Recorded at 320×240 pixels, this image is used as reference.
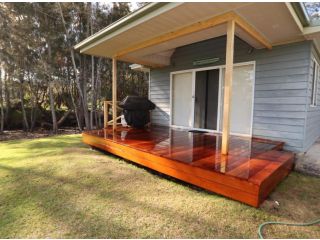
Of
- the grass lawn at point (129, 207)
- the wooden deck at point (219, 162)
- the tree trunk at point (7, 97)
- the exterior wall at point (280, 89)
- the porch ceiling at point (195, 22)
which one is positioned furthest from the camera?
the tree trunk at point (7, 97)

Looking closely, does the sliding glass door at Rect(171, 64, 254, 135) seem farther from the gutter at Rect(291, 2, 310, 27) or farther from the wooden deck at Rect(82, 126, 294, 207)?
the gutter at Rect(291, 2, 310, 27)

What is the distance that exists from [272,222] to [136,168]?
2245 millimetres

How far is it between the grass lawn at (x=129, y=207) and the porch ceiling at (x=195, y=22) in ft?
8.07

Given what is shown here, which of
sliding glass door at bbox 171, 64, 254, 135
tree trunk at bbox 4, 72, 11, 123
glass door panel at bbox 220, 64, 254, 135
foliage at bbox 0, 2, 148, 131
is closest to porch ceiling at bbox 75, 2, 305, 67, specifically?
glass door panel at bbox 220, 64, 254, 135

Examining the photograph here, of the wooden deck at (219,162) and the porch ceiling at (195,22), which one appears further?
the porch ceiling at (195,22)

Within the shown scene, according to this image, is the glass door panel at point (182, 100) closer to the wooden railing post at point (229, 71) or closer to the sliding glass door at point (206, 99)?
the sliding glass door at point (206, 99)

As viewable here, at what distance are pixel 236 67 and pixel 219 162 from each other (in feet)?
9.42

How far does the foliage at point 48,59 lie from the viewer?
8336 millimetres

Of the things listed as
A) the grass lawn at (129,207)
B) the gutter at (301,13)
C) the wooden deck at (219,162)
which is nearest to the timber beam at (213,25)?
the gutter at (301,13)

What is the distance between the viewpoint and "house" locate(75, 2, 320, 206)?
114 inches

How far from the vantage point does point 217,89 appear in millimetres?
5305

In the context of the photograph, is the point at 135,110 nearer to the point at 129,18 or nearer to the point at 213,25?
the point at 129,18

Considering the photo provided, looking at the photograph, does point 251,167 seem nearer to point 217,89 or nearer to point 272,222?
point 272,222

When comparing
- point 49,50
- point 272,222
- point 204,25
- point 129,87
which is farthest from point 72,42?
point 272,222
